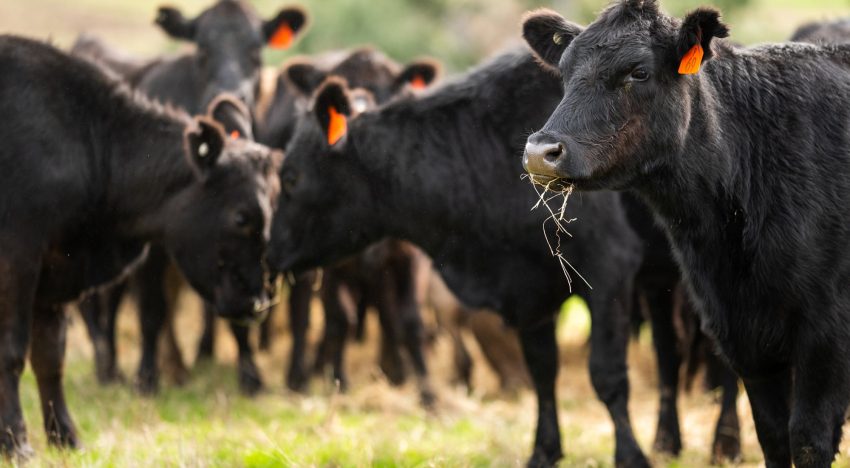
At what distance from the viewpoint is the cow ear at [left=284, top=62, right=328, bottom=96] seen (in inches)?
354

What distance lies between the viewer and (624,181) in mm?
4633

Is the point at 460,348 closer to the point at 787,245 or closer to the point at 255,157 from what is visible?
the point at 255,157

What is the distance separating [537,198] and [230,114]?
249 cm

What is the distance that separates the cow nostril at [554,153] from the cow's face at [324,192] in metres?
2.14

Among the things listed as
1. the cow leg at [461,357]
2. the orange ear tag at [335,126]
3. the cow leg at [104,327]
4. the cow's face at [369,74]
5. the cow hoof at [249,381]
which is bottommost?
the cow leg at [461,357]

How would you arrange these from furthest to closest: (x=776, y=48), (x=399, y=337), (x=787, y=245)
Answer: (x=399, y=337) → (x=776, y=48) → (x=787, y=245)

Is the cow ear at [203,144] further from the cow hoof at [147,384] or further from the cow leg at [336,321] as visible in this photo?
the cow leg at [336,321]

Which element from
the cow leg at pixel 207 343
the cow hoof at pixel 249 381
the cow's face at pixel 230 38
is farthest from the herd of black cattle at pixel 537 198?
the cow leg at pixel 207 343

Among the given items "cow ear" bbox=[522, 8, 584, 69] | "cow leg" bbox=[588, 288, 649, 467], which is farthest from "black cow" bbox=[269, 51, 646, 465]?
Answer: "cow ear" bbox=[522, 8, 584, 69]

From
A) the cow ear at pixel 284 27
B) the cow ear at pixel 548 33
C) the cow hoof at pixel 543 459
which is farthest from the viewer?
the cow ear at pixel 284 27

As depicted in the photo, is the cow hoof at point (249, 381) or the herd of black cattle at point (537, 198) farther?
the cow hoof at point (249, 381)

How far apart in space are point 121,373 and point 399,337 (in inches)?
93.3

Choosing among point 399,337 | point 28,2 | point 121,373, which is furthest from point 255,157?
point 28,2

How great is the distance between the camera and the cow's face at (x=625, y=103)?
4.44 meters
